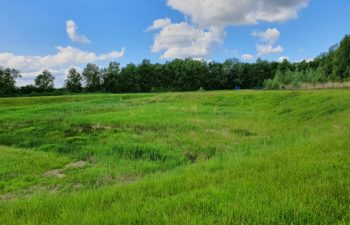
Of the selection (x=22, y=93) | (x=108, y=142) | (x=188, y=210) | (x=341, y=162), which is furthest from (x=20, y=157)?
(x=22, y=93)

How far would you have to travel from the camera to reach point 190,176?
6.61 meters

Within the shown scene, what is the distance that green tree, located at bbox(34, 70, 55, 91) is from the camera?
291ft

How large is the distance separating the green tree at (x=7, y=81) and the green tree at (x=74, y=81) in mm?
13778

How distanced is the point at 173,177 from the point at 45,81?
93192 mm

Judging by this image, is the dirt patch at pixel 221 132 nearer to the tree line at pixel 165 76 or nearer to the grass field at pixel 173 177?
the grass field at pixel 173 177

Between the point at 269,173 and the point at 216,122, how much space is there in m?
12.5

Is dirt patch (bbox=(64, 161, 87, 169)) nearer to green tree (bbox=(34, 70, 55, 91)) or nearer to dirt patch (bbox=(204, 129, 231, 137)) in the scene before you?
dirt patch (bbox=(204, 129, 231, 137))

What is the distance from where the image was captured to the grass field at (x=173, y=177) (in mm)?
4406

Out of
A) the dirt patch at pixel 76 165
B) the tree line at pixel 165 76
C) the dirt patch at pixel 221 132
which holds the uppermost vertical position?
the tree line at pixel 165 76

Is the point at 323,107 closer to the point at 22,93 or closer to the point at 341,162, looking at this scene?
the point at 341,162

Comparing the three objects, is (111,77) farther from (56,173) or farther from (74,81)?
(56,173)

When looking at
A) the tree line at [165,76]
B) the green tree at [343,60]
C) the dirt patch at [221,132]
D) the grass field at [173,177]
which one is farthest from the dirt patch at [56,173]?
the tree line at [165,76]

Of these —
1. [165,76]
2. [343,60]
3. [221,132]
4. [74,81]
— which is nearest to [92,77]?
[74,81]

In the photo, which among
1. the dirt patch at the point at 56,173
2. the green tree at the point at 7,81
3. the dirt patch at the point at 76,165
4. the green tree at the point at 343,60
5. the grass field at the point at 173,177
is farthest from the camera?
the green tree at the point at 7,81
